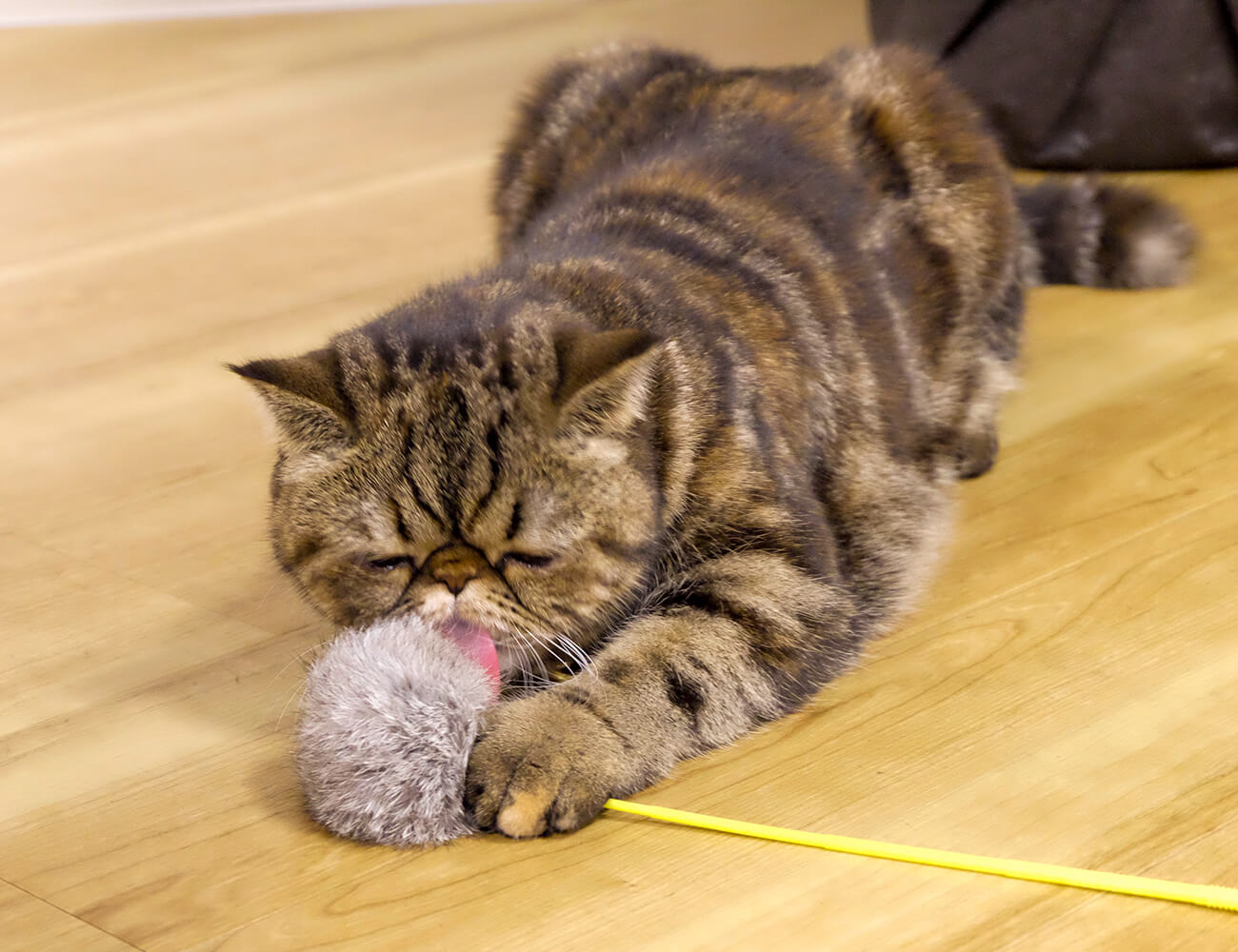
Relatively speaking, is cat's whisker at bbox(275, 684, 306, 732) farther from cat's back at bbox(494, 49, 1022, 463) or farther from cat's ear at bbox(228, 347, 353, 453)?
cat's back at bbox(494, 49, 1022, 463)

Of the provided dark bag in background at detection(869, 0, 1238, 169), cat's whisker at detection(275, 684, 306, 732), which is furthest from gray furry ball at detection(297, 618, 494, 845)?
dark bag in background at detection(869, 0, 1238, 169)

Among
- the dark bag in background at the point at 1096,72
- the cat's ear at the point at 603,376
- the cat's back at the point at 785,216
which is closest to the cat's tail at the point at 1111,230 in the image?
the cat's back at the point at 785,216

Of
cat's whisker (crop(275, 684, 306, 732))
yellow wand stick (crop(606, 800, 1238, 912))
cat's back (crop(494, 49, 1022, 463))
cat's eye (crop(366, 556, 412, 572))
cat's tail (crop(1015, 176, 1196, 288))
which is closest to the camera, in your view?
yellow wand stick (crop(606, 800, 1238, 912))

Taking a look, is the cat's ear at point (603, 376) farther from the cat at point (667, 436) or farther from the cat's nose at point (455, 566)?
the cat's nose at point (455, 566)

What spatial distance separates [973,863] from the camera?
129 centimetres

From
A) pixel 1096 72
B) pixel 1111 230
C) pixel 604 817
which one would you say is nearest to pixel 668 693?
pixel 604 817

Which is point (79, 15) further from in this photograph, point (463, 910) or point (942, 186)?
point (463, 910)

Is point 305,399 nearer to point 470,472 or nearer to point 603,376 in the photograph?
point 470,472

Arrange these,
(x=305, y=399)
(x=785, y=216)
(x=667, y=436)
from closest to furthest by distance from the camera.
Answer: (x=305, y=399) < (x=667, y=436) < (x=785, y=216)

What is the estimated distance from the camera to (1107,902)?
1236 mm

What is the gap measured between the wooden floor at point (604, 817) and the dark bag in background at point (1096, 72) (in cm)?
12

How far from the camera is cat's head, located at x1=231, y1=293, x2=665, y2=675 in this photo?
140cm

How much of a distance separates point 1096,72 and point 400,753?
243cm

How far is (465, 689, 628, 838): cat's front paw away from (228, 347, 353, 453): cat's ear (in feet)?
1.04
